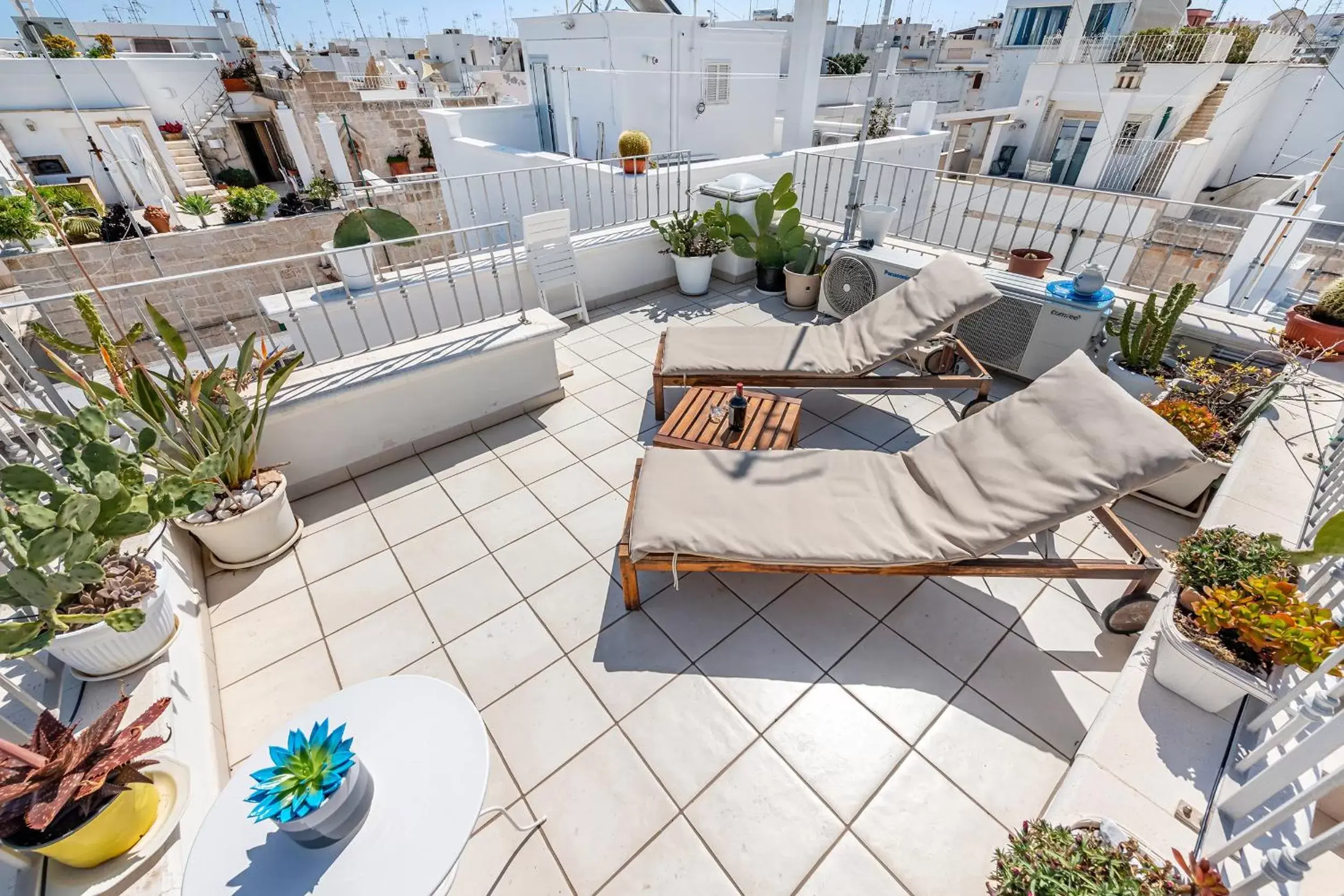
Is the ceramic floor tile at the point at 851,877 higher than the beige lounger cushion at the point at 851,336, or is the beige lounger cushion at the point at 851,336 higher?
the beige lounger cushion at the point at 851,336

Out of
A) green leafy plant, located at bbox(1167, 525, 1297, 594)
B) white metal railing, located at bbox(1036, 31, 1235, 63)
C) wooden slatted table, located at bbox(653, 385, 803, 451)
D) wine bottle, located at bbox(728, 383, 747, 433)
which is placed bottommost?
wooden slatted table, located at bbox(653, 385, 803, 451)

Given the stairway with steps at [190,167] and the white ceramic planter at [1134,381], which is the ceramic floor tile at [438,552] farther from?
the stairway with steps at [190,167]

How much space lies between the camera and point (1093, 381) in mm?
2469

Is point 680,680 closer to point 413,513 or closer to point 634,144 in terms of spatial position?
point 413,513

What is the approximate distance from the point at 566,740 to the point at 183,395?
7.85 ft

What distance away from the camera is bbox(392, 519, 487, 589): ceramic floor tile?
110 inches

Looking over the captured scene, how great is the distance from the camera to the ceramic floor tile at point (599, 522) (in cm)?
295

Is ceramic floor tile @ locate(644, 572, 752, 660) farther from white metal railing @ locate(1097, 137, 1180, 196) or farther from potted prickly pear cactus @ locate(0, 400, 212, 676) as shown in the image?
white metal railing @ locate(1097, 137, 1180, 196)

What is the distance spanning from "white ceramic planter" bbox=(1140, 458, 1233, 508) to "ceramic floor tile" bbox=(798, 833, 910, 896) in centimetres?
238

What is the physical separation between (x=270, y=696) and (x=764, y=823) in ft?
6.76

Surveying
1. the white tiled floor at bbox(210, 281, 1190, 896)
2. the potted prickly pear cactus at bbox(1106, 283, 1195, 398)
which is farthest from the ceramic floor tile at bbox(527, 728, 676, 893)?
the potted prickly pear cactus at bbox(1106, 283, 1195, 398)

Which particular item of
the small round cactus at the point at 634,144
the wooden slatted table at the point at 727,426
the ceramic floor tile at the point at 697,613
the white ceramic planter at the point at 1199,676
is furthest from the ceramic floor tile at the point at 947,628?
the small round cactus at the point at 634,144

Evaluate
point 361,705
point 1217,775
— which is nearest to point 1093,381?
point 1217,775

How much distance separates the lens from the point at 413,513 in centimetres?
316
